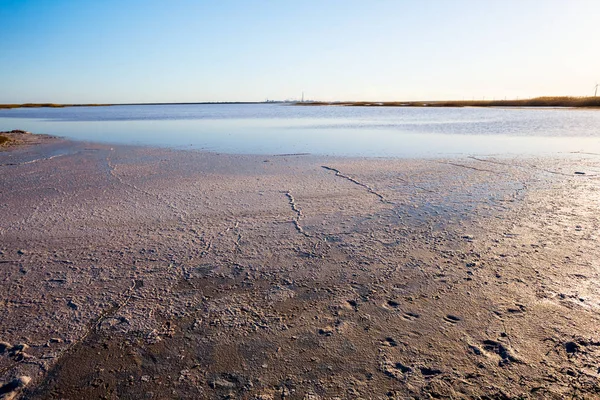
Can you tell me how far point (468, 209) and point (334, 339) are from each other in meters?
3.11

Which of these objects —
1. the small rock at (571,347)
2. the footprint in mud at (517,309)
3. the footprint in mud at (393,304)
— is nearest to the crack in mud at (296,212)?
the footprint in mud at (393,304)

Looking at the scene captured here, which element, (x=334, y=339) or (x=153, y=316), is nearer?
(x=334, y=339)

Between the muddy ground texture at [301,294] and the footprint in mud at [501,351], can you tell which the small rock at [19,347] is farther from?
the footprint in mud at [501,351]

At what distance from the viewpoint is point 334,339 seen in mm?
2176

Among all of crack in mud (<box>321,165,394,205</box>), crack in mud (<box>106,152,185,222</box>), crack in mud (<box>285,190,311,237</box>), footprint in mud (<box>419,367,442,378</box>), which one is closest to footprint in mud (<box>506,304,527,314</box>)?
footprint in mud (<box>419,367,442,378</box>)

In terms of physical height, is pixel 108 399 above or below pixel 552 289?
below

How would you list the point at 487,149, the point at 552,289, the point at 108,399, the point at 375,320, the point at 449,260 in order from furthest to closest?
the point at 487,149
the point at 449,260
the point at 552,289
the point at 375,320
the point at 108,399

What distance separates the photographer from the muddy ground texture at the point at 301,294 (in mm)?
1888

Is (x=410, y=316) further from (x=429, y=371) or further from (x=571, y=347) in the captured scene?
(x=571, y=347)

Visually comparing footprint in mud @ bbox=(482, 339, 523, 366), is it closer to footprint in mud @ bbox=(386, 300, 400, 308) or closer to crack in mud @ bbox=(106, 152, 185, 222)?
A: footprint in mud @ bbox=(386, 300, 400, 308)

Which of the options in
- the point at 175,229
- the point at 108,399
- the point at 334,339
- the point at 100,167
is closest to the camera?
the point at 108,399

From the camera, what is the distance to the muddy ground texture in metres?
1.89

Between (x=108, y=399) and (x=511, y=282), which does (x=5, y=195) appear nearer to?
(x=108, y=399)

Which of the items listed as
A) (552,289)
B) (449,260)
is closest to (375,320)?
(449,260)
